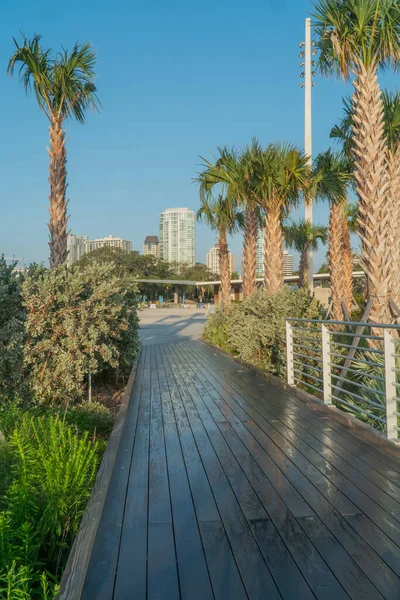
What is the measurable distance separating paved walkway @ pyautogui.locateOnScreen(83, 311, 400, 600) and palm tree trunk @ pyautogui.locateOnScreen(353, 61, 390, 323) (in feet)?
9.62

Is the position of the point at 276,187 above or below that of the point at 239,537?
above

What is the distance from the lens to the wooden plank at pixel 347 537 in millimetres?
2242

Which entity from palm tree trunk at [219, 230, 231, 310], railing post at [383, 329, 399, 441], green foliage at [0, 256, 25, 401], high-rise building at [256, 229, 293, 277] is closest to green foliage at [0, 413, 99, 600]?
railing post at [383, 329, 399, 441]

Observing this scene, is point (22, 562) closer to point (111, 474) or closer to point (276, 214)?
point (111, 474)

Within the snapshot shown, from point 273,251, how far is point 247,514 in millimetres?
9129

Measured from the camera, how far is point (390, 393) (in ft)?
14.1

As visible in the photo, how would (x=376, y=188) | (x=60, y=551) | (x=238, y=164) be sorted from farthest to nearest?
(x=238, y=164) < (x=376, y=188) < (x=60, y=551)

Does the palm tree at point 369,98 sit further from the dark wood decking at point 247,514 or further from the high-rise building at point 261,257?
the high-rise building at point 261,257

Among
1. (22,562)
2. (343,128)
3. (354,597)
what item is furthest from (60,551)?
(343,128)

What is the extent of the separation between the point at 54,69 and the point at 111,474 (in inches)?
392

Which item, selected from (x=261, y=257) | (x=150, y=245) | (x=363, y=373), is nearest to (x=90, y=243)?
(x=150, y=245)

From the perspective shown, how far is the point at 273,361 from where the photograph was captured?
9.46 metres

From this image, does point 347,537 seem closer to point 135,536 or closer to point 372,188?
point 135,536

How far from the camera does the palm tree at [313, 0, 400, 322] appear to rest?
25.2 feet
